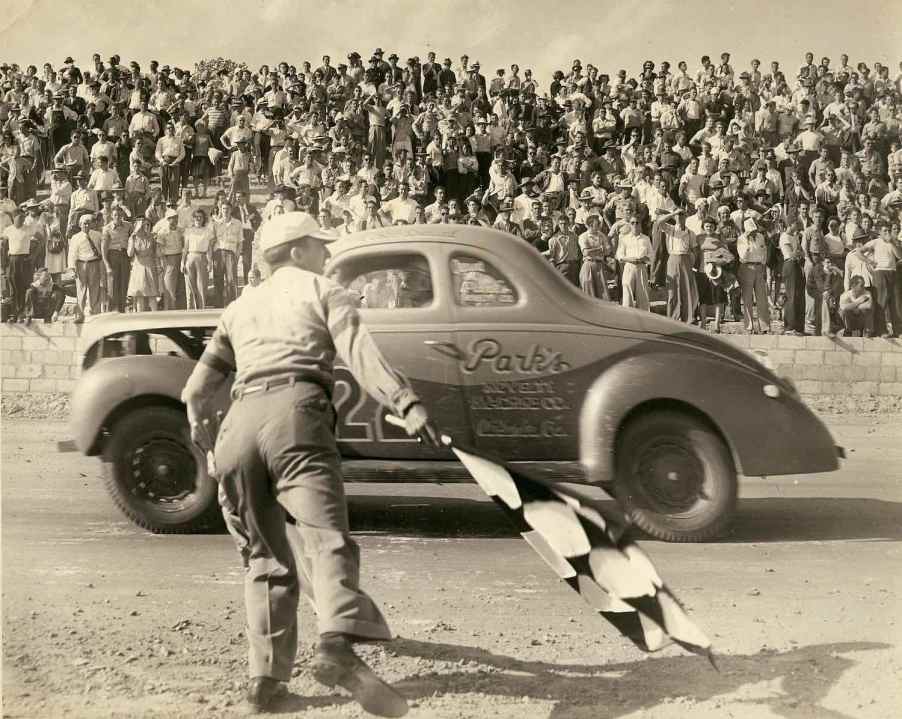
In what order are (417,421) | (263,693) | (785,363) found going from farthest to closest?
(785,363)
(263,693)
(417,421)

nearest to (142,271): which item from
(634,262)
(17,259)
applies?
(17,259)

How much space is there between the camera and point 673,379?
6.39m

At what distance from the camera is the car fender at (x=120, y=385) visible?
6617mm

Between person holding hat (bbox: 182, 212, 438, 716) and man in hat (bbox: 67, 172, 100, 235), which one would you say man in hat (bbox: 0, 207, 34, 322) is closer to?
man in hat (bbox: 67, 172, 100, 235)

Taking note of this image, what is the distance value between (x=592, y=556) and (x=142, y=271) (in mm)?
2901

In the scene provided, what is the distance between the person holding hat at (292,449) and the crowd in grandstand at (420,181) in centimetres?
87

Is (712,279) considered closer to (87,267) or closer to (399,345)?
(399,345)

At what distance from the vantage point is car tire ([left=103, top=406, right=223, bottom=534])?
665 cm

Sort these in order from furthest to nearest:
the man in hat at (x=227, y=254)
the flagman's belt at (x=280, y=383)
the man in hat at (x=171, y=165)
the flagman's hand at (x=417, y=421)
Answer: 1. the man in hat at (x=171, y=165)
2. the man in hat at (x=227, y=254)
3. the flagman's belt at (x=280, y=383)
4. the flagman's hand at (x=417, y=421)

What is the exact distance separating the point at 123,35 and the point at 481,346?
2446 millimetres

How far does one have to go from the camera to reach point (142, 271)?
6.50 metres

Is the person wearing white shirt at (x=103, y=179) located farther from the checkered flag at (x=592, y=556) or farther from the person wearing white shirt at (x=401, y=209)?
the checkered flag at (x=592, y=556)

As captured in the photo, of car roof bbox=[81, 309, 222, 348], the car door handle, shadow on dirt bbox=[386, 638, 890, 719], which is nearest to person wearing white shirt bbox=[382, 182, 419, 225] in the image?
the car door handle

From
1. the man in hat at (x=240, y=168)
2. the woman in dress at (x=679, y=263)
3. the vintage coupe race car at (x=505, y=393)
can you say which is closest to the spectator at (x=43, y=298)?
the vintage coupe race car at (x=505, y=393)
